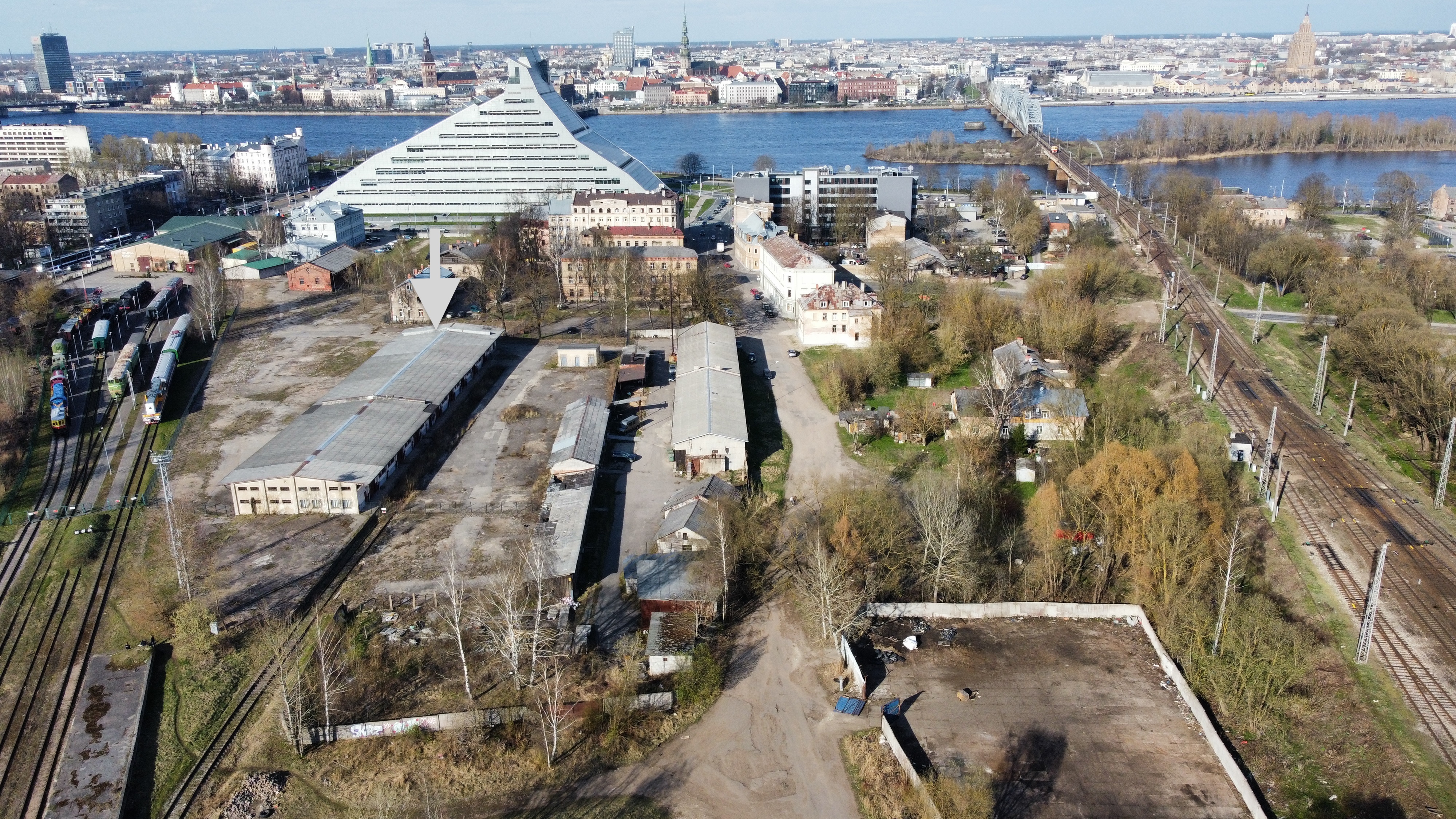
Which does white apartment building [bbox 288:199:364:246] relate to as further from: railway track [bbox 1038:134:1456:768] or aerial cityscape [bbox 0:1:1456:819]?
railway track [bbox 1038:134:1456:768]

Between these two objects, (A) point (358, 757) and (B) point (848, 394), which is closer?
(A) point (358, 757)

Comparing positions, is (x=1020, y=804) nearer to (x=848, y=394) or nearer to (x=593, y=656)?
(x=593, y=656)

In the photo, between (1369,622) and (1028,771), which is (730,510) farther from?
(1369,622)

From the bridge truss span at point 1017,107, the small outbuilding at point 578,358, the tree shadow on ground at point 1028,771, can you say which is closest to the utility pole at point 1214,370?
the tree shadow on ground at point 1028,771

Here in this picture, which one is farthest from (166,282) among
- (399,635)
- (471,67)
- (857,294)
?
(471,67)

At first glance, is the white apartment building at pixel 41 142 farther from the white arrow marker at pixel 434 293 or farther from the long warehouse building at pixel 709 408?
the long warehouse building at pixel 709 408

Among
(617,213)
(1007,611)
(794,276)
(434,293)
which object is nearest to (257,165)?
(617,213)

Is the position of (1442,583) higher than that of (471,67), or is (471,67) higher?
(471,67)

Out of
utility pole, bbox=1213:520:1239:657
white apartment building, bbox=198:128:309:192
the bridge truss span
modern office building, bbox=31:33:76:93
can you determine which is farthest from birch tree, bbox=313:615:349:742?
modern office building, bbox=31:33:76:93
